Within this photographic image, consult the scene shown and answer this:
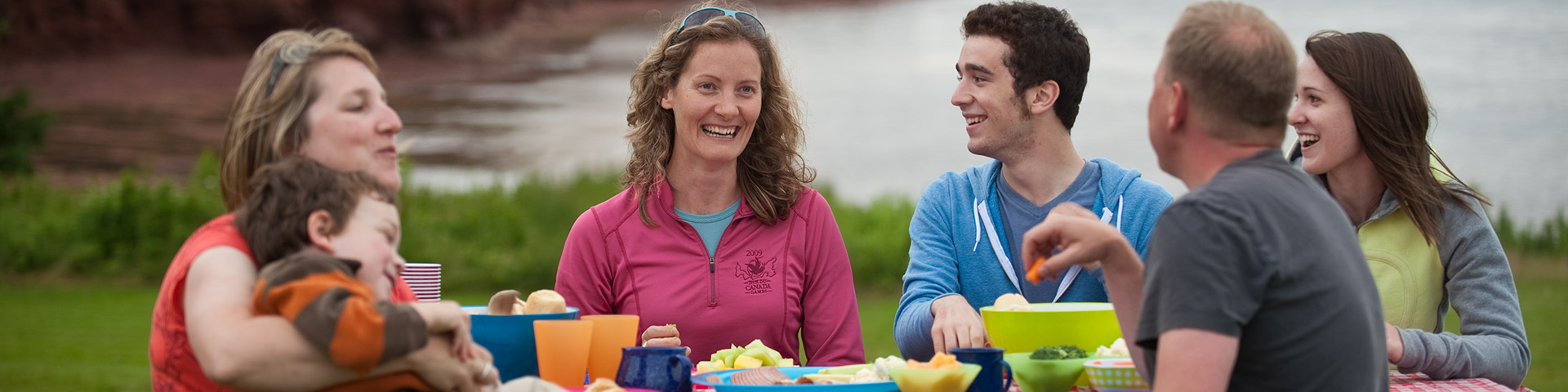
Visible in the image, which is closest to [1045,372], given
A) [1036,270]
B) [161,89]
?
[1036,270]

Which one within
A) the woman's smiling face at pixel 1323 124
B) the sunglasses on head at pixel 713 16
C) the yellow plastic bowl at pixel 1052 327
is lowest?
the yellow plastic bowl at pixel 1052 327

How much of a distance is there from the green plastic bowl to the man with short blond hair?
392 millimetres

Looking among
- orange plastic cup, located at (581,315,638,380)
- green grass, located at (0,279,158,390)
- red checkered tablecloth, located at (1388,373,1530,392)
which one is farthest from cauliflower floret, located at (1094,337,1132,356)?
green grass, located at (0,279,158,390)

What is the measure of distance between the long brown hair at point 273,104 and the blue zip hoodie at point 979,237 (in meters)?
1.85

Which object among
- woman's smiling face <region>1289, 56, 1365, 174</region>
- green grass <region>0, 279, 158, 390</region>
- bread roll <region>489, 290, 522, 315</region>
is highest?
woman's smiling face <region>1289, 56, 1365, 174</region>

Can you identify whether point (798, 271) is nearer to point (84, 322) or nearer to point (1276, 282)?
point (1276, 282)

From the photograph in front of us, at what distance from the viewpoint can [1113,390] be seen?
92.4 inches

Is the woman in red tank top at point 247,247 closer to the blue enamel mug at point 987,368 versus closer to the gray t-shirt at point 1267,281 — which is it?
the blue enamel mug at point 987,368

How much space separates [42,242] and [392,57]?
1596cm

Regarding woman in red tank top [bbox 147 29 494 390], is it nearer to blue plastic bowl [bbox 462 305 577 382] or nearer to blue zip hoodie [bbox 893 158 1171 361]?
Result: blue plastic bowl [bbox 462 305 577 382]

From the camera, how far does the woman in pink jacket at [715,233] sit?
11.4 ft

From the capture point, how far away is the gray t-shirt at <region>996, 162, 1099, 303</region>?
3.60 metres

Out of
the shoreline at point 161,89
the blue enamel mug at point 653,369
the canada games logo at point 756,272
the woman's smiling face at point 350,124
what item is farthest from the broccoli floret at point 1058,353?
the shoreline at point 161,89

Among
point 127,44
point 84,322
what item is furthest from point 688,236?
point 127,44
